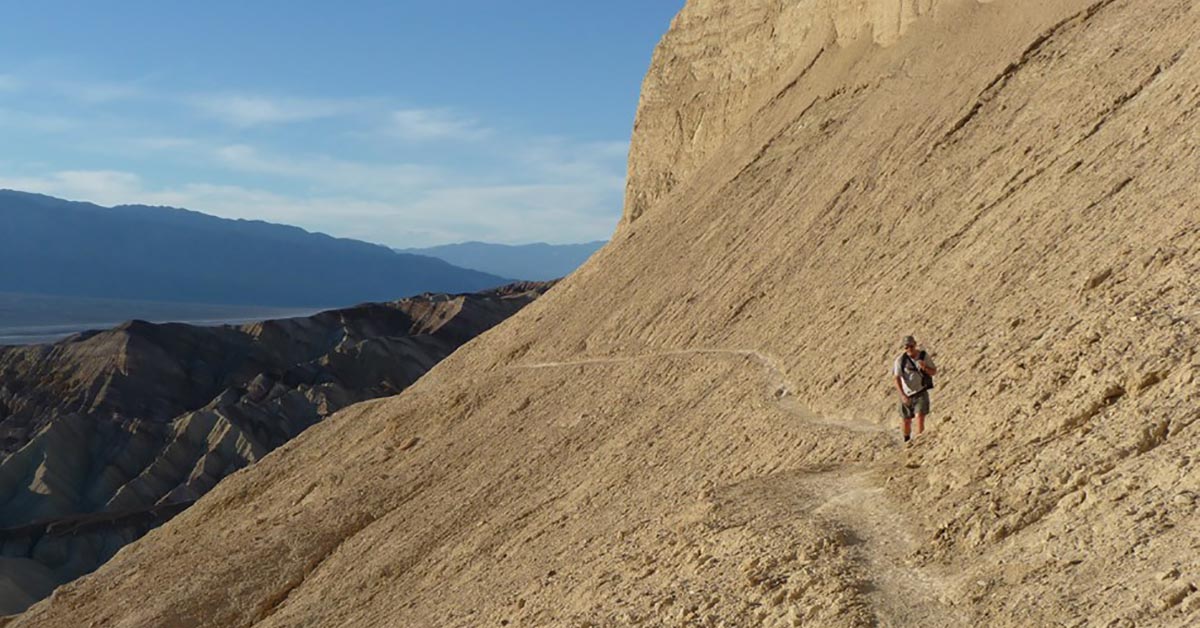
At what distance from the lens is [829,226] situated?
62.3 feet

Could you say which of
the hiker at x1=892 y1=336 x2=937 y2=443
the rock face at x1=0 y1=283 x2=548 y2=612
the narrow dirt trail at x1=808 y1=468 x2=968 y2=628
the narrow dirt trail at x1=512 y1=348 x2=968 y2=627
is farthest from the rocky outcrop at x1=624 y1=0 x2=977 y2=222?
the rock face at x1=0 y1=283 x2=548 y2=612

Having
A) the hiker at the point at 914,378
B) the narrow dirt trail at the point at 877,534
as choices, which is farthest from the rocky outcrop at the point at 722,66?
the hiker at the point at 914,378

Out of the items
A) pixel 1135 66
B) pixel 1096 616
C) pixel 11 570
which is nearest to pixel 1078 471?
pixel 1096 616

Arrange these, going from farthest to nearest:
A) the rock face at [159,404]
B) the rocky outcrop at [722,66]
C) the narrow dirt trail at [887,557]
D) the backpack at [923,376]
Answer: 1. the rock face at [159,404]
2. the rocky outcrop at [722,66]
3. the backpack at [923,376]
4. the narrow dirt trail at [887,557]

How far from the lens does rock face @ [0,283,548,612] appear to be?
3822 centimetres

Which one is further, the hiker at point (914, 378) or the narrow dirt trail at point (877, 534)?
the hiker at point (914, 378)

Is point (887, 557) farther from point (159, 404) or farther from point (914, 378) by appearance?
point (159, 404)

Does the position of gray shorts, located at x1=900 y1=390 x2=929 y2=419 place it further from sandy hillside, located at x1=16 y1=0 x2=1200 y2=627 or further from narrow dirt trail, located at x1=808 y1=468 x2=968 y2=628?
narrow dirt trail, located at x1=808 y1=468 x2=968 y2=628

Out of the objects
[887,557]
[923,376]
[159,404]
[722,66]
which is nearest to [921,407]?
[923,376]

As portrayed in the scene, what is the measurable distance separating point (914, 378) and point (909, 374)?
0.06 m

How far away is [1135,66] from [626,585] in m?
11.0

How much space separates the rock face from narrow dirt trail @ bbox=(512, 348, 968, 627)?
91.7 ft

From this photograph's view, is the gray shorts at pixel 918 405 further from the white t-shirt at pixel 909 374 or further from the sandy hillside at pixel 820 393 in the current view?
the sandy hillside at pixel 820 393

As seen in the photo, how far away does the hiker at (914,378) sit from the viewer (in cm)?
1022
